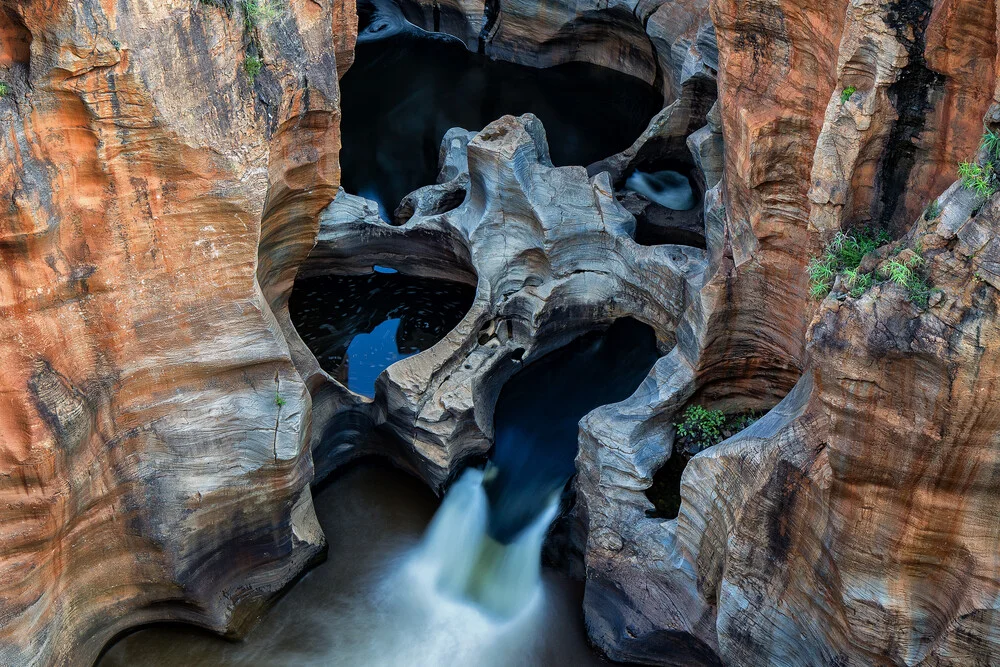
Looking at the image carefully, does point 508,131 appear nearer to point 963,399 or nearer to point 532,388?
point 532,388

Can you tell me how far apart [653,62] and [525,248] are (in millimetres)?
8030

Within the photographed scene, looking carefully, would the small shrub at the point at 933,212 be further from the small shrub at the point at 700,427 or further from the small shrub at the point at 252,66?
the small shrub at the point at 252,66

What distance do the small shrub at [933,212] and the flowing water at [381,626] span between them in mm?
5593

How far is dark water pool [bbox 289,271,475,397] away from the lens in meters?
13.1

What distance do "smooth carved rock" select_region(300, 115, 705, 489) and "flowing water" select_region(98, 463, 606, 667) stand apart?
1.08 metres

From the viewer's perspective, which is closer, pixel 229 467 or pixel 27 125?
pixel 27 125

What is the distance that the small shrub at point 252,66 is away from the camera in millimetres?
8125

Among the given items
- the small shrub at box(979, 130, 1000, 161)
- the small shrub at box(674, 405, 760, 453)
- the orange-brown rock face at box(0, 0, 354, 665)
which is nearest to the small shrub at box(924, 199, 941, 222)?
the small shrub at box(979, 130, 1000, 161)

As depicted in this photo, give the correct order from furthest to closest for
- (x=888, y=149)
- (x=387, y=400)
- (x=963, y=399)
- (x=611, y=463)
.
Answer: (x=387, y=400) → (x=611, y=463) → (x=888, y=149) → (x=963, y=399)

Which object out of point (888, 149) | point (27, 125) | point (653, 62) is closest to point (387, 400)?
point (27, 125)

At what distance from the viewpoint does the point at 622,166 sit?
15883 millimetres

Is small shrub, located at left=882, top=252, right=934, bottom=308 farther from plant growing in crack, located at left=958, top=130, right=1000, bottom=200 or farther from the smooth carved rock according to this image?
the smooth carved rock

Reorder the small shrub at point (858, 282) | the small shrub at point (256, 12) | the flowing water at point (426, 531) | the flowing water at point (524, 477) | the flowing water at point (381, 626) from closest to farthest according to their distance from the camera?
the small shrub at point (858, 282) → the small shrub at point (256, 12) → the flowing water at point (381, 626) → the flowing water at point (426, 531) → the flowing water at point (524, 477)

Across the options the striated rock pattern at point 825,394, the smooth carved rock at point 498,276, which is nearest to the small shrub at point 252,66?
the smooth carved rock at point 498,276
